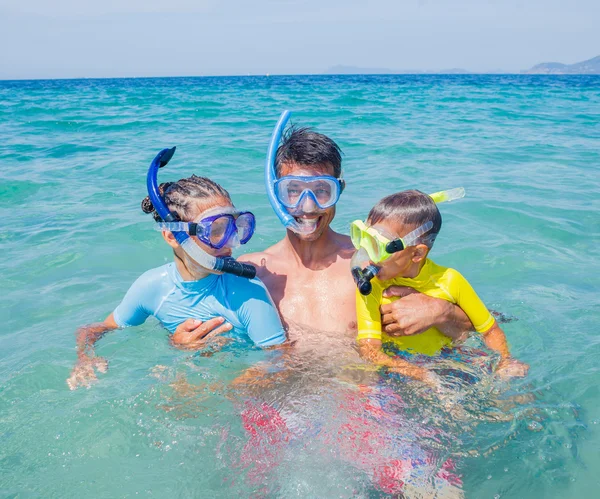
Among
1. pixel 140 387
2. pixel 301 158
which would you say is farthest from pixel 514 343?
pixel 140 387

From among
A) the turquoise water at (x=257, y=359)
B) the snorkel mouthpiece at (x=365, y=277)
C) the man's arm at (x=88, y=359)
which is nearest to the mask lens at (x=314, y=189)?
the snorkel mouthpiece at (x=365, y=277)

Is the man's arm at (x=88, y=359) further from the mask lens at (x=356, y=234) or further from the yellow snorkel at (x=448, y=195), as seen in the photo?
the yellow snorkel at (x=448, y=195)

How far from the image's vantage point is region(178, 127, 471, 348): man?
10.4 ft

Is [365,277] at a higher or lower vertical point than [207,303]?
higher

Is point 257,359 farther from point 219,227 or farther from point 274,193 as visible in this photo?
point 274,193

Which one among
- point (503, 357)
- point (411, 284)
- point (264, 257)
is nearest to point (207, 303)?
point (264, 257)

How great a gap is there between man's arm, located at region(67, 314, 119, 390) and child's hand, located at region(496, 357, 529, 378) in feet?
7.12

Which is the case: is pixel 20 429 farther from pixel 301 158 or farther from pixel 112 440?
pixel 301 158

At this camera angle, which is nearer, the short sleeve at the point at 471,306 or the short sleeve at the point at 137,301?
the short sleeve at the point at 471,306

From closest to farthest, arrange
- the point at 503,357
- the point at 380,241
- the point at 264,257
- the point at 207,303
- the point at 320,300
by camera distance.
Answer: the point at 380,241, the point at 503,357, the point at 207,303, the point at 320,300, the point at 264,257

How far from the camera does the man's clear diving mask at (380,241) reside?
2.94 m

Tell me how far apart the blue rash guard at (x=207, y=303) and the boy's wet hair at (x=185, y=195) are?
39 cm

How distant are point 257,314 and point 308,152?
97cm

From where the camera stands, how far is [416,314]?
3092mm
